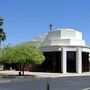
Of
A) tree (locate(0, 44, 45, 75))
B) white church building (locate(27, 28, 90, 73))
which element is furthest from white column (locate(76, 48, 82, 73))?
tree (locate(0, 44, 45, 75))

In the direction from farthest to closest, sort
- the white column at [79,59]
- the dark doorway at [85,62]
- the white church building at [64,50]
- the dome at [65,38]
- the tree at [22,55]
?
the dark doorway at [85,62] → the dome at [65,38] → the white church building at [64,50] → the white column at [79,59] → the tree at [22,55]

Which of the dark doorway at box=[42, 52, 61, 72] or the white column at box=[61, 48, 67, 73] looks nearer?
the white column at box=[61, 48, 67, 73]

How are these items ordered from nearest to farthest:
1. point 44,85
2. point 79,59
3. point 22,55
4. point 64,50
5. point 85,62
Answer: point 44,85, point 22,55, point 79,59, point 64,50, point 85,62

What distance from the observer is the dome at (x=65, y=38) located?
6988cm

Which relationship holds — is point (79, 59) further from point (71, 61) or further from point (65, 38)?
point (65, 38)

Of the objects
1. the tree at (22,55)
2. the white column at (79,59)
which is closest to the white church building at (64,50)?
the white column at (79,59)

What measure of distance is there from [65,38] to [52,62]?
550cm

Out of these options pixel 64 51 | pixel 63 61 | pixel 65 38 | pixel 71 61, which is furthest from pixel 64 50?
pixel 71 61

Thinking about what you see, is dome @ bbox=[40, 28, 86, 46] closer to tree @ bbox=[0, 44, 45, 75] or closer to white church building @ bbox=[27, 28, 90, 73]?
white church building @ bbox=[27, 28, 90, 73]

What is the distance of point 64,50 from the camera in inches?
2675

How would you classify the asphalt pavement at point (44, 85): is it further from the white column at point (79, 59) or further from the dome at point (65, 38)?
the dome at point (65, 38)

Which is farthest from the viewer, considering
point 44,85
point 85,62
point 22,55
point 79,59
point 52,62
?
point 85,62

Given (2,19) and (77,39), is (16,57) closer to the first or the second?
(2,19)

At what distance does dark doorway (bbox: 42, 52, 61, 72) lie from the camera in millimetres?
70812
